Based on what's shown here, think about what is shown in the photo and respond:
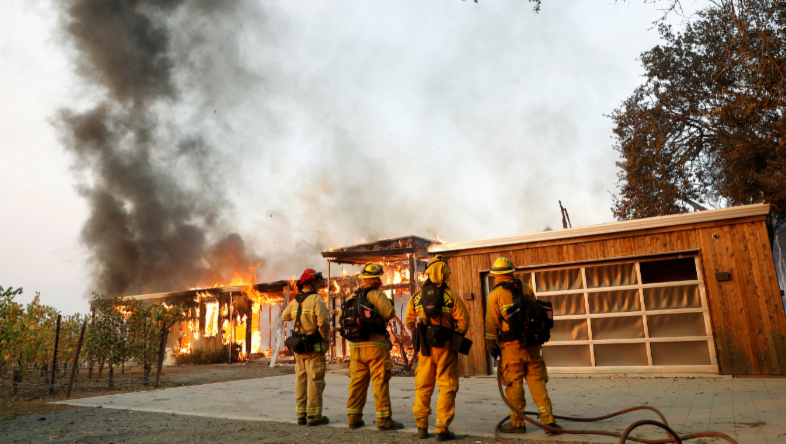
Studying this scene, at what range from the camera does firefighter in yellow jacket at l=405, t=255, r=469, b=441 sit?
475 centimetres

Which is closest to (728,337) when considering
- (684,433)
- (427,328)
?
(684,433)

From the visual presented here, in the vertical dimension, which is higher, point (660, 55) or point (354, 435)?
point (660, 55)

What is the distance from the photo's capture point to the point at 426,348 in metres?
4.96

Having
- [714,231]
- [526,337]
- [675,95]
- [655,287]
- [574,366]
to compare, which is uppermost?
[675,95]

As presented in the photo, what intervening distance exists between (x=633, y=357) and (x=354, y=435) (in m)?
7.21

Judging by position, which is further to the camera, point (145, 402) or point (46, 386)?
point (46, 386)

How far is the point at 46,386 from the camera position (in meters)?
9.69

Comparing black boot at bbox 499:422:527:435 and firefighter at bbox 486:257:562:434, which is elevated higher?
firefighter at bbox 486:257:562:434

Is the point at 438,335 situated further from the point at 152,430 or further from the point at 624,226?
the point at 624,226

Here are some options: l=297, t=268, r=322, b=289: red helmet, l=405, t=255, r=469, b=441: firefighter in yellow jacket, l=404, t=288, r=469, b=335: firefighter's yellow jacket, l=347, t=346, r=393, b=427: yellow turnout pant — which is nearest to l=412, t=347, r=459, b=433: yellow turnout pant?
l=405, t=255, r=469, b=441: firefighter in yellow jacket

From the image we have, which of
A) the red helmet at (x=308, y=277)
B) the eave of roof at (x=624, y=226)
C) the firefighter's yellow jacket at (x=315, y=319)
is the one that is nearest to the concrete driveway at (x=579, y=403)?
the firefighter's yellow jacket at (x=315, y=319)

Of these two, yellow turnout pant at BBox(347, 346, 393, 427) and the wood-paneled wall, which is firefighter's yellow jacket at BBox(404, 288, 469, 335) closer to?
yellow turnout pant at BBox(347, 346, 393, 427)

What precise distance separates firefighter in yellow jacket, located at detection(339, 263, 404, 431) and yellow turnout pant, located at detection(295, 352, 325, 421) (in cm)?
48

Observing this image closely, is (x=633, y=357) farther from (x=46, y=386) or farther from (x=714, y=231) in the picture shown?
(x=46, y=386)
